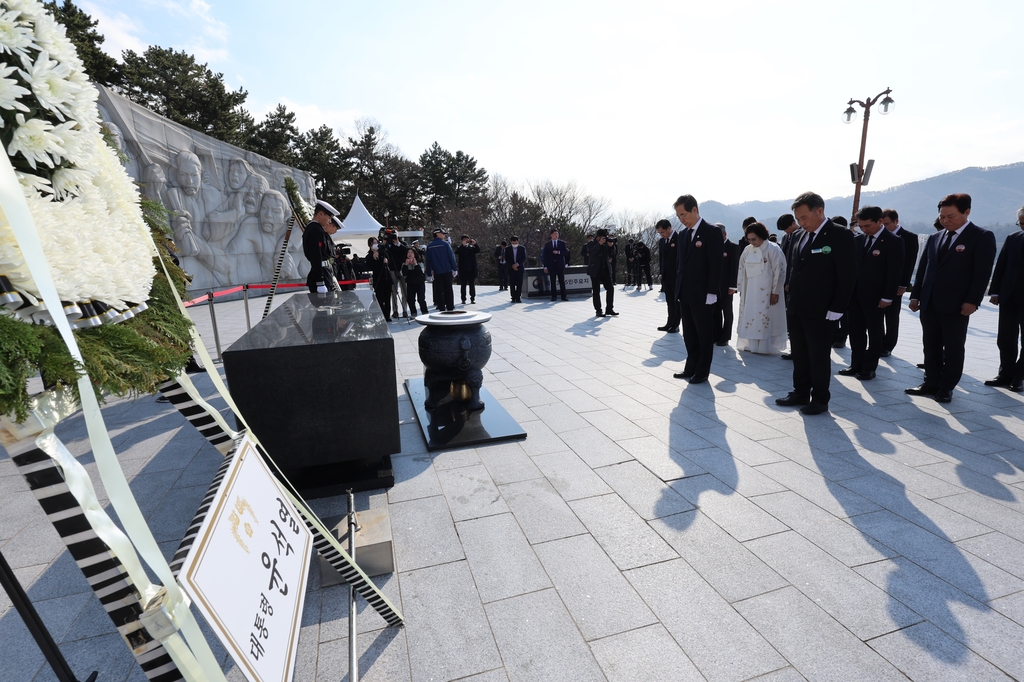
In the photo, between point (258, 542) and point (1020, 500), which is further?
point (1020, 500)

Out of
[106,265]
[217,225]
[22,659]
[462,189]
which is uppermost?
[462,189]

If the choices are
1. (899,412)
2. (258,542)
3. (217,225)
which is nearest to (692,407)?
(899,412)

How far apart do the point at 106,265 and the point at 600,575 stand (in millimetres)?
2318

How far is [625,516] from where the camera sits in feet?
9.65

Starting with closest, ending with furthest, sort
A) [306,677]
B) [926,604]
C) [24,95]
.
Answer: [24,95] → [306,677] → [926,604]

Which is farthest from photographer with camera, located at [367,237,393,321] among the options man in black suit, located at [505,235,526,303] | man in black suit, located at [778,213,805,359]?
man in black suit, located at [778,213,805,359]

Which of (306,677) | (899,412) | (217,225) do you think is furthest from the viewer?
(217,225)

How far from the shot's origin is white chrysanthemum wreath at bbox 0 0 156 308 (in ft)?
3.15

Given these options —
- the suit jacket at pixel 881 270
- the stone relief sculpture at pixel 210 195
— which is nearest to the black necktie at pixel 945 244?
A: the suit jacket at pixel 881 270

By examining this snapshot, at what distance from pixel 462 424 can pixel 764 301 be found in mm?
5137

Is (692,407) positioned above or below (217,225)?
below

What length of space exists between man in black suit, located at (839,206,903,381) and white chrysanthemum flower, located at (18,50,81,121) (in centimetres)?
683

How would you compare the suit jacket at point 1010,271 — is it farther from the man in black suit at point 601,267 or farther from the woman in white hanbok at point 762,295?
the man in black suit at point 601,267

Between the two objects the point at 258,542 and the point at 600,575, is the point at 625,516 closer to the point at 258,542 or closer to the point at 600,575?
the point at 600,575
